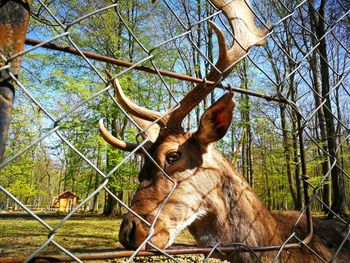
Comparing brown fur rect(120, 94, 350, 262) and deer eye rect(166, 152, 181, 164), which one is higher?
deer eye rect(166, 152, 181, 164)

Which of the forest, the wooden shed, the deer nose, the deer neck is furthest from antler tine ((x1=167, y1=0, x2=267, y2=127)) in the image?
the wooden shed

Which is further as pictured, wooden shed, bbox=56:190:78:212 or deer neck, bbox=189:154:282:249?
wooden shed, bbox=56:190:78:212

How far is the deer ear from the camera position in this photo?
81.7 inches

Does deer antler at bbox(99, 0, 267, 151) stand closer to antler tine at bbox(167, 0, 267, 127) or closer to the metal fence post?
antler tine at bbox(167, 0, 267, 127)

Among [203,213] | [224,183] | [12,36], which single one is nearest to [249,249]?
[203,213]

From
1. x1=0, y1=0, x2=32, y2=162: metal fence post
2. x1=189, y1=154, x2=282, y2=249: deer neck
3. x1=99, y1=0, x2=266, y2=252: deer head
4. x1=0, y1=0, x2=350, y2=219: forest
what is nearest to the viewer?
x1=0, y1=0, x2=32, y2=162: metal fence post

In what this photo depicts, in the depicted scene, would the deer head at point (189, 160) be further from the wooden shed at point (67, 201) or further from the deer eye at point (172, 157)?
the wooden shed at point (67, 201)

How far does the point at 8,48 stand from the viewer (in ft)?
2.98

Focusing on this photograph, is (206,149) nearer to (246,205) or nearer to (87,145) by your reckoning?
(246,205)

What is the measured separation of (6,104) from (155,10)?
64.4 feet

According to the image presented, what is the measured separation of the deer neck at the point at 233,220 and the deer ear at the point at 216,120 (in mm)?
370

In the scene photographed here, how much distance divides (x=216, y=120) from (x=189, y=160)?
0.51 m

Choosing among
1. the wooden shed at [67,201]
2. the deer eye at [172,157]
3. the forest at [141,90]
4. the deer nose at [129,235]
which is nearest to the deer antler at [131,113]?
the deer eye at [172,157]

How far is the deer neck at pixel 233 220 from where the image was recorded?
2504mm
